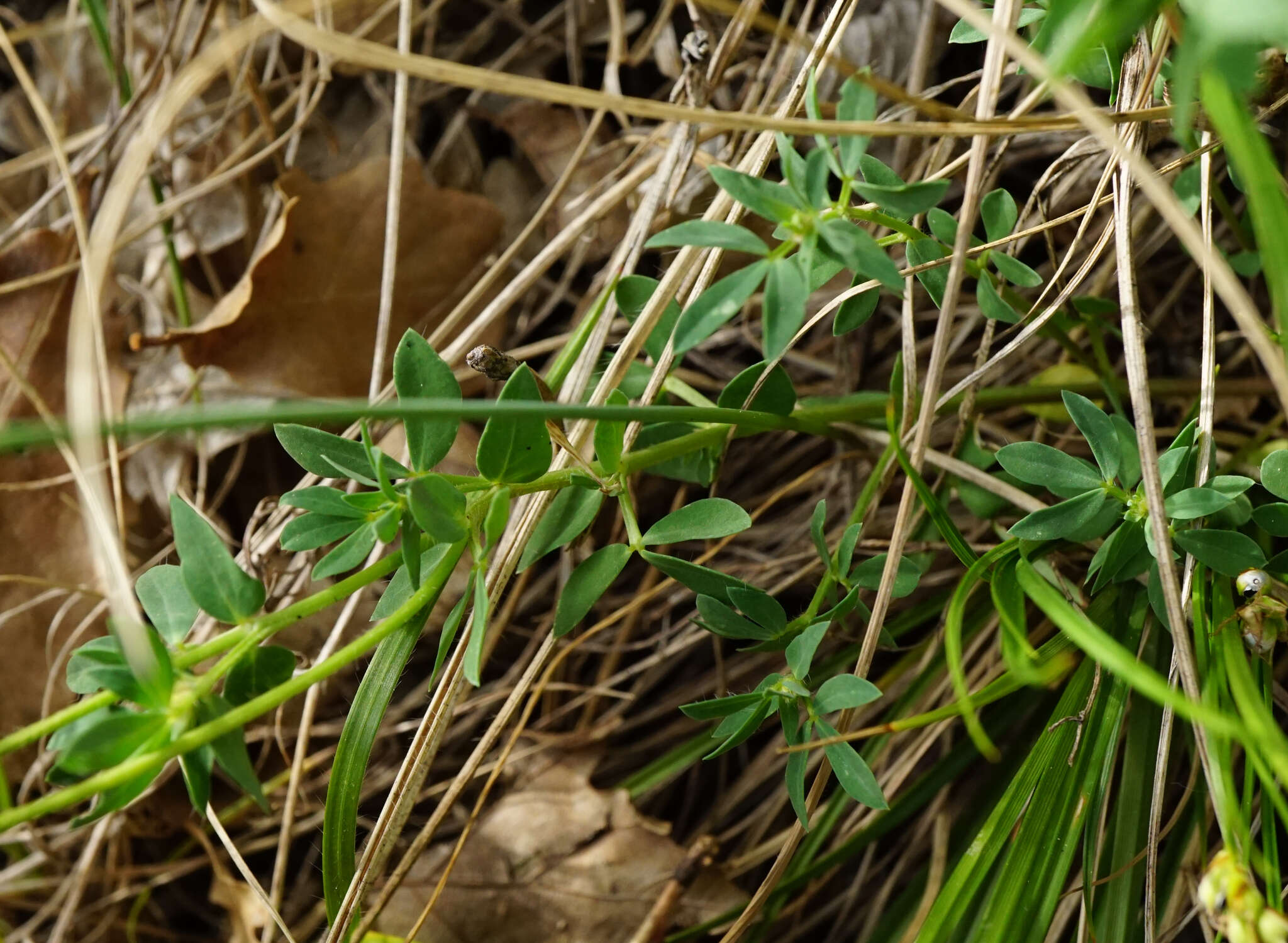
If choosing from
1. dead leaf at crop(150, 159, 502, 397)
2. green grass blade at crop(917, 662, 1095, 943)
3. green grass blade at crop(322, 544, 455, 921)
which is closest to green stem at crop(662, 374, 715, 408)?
green grass blade at crop(322, 544, 455, 921)

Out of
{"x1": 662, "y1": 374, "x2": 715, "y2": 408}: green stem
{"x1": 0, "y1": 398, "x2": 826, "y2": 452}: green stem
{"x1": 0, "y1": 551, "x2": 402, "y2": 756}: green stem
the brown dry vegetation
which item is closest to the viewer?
{"x1": 0, "y1": 398, "x2": 826, "y2": 452}: green stem

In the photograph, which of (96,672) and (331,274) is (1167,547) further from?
(331,274)

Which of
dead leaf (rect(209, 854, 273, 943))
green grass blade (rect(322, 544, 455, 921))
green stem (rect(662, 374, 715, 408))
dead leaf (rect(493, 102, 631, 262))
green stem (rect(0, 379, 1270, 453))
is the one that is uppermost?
dead leaf (rect(493, 102, 631, 262))

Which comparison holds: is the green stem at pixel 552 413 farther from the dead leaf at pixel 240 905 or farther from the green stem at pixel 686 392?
the dead leaf at pixel 240 905

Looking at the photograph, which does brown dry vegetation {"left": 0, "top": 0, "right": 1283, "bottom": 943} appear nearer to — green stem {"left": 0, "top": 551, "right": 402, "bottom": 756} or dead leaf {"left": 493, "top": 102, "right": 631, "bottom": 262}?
dead leaf {"left": 493, "top": 102, "right": 631, "bottom": 262}

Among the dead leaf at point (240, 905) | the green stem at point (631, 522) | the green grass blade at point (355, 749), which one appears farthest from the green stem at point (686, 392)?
the dead leaf at point (240, 905)

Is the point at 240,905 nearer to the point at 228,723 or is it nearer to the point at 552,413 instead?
the point at 228,723
